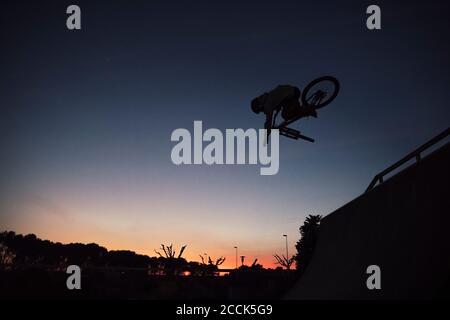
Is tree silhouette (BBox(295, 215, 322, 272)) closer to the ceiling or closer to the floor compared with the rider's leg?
closer to the floor

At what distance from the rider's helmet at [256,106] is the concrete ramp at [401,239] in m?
3.33

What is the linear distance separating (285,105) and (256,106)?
103 centimetres

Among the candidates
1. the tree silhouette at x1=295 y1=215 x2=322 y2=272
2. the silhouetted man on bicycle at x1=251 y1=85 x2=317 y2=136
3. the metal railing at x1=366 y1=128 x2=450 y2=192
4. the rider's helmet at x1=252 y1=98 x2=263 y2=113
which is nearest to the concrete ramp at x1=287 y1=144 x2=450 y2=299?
the metal railing at x1=366 y1=128 x2=450 y2=192

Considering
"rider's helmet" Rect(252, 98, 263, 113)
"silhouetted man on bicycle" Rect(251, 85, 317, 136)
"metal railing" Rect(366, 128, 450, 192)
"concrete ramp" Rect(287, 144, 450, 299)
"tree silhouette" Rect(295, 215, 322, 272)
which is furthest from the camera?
"tree silhouette" Rect(295, 215, 322, 272)

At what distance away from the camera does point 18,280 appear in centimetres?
921

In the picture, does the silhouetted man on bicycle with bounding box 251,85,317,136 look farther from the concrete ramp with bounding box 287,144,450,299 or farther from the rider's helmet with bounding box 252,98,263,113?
the concrete ramp with bounding box 287,144,450,299

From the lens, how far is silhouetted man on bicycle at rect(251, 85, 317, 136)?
7129 mm

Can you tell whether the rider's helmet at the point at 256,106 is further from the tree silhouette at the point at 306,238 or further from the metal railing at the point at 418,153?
the tree silhouette at the point at 306,238

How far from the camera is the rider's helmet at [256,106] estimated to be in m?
8.05

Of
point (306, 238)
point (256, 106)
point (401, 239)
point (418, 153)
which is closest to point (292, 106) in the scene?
point (256, 106)

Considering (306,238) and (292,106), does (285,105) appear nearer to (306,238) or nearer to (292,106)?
(292,106)

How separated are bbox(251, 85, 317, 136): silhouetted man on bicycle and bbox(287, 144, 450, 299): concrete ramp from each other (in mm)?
2331
